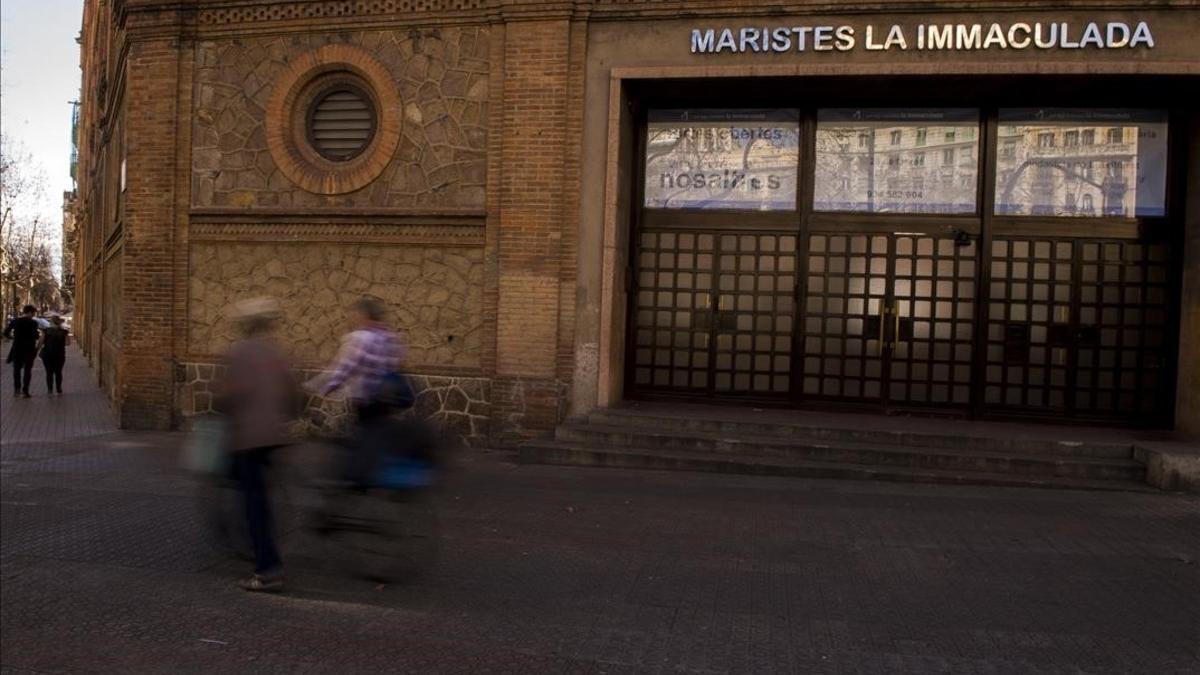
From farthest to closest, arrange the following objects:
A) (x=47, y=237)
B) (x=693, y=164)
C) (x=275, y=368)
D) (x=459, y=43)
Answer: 1. (x=47, y=237)
2. (x=693, y=164)
3. (x=459, y=43)
4. (x=275, y=368)

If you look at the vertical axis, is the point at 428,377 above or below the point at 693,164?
below

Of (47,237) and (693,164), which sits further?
(47,237)

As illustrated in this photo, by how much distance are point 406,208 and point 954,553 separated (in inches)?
297

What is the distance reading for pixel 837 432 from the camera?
1023 cm

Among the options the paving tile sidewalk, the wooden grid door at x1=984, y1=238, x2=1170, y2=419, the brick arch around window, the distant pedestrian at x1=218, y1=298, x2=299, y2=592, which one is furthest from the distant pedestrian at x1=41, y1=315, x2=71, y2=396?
the wooden grid door at x1=984, y1=238, x2=1170, y2=419

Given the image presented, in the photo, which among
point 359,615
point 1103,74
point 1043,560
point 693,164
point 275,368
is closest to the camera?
point 359,615

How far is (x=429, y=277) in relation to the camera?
11633mm

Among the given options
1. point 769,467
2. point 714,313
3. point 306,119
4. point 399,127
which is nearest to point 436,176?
point 399,127

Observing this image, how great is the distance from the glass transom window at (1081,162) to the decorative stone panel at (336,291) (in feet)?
21.7

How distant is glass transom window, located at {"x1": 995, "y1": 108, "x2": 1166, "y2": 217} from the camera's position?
11.2 metres

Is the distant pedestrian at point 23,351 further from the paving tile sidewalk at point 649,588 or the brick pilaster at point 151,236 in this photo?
the paving tile sidewalk at point 649,588

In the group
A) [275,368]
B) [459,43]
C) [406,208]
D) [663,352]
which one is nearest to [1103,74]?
[663,352]

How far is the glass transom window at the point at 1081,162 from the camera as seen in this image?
11227 mm

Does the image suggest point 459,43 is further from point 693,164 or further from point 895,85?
point 895,85
